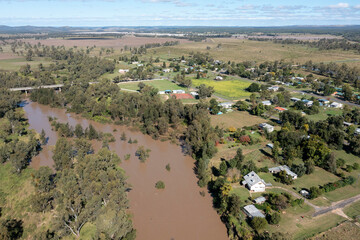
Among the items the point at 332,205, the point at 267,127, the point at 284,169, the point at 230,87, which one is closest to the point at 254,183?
the point at 284,169

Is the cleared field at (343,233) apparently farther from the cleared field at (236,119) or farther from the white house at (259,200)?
the cleared field at (236,119)

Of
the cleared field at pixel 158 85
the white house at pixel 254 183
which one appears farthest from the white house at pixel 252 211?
the cleared field at pixel 158 85

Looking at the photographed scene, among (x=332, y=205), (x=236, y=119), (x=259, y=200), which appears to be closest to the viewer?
(x=332, y=205)

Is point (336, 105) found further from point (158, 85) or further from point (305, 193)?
point (158, 85)

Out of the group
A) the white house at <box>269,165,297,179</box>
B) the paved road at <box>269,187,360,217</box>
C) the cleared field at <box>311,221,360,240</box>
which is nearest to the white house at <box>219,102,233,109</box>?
the white house at <box>269,165,297,179</box>

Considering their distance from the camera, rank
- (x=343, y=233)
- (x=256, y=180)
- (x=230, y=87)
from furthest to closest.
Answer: (x=230, y=87), (x=256, y=180), (x=343, y=233)

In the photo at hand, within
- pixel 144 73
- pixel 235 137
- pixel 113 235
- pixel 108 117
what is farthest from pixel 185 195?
pixel 144 73
